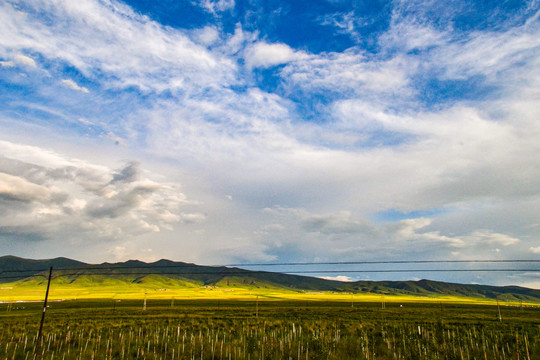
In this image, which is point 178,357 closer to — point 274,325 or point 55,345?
point 55,345

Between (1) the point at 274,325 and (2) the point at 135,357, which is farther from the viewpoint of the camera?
(1) the point at 274,325

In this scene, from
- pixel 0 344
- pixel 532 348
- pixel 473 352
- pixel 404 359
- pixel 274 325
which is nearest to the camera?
pixel 404 359

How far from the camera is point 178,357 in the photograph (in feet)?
67.4

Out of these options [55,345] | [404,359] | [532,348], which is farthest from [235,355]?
[532,348]

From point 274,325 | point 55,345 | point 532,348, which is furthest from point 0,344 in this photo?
point 532,348

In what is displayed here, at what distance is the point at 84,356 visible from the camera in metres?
21.2

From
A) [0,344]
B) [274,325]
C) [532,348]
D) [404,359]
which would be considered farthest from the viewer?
[274,325]

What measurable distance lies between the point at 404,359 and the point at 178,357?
44.9 ft

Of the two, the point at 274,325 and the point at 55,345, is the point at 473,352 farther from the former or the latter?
the point at 55,345

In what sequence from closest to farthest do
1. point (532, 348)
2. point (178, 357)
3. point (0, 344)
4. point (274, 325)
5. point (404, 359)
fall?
1. point (404, 359)
2. point (178, 357)
3. point (532, 348)
4. point (0, 344)
5. point (274, 325)

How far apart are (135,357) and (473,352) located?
2267 centimetres

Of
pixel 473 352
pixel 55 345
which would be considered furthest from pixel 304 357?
pixel 55 345

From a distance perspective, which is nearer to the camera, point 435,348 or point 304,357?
point 304,357

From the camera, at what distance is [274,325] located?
129 feet
